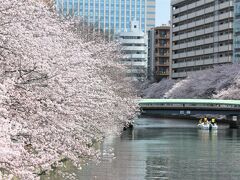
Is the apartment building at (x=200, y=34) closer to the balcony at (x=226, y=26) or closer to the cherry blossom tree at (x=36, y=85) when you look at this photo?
the balcony at (x=226, y=26)

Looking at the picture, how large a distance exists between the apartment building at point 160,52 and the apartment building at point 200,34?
17.5 m

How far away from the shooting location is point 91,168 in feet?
120

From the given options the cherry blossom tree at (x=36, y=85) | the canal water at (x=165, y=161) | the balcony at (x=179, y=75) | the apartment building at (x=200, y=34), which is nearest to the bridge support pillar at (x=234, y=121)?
the canal water at (x=165, y=161)

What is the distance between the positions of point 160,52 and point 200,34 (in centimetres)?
3599

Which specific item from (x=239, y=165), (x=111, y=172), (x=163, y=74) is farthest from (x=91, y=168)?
(x=163, y=74)

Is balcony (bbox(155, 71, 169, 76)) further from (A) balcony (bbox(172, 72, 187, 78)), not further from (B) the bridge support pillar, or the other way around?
(B) the bridge support pillar

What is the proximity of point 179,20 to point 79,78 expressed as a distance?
12811cm

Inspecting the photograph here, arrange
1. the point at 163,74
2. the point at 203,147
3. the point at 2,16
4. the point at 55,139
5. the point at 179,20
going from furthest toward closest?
the point at 163,74 → the point at 179,20 → the point at 203,147 → the point at 55,139 → the point at 2,16

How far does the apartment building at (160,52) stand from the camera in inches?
6644

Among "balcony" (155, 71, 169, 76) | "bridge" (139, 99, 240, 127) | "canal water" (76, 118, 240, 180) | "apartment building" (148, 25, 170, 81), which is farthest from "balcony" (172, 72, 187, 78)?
"canal water" (76, 118, 240, 180)

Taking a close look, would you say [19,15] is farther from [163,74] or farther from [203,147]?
[163,74]

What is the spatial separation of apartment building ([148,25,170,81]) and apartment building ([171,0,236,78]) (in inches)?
689

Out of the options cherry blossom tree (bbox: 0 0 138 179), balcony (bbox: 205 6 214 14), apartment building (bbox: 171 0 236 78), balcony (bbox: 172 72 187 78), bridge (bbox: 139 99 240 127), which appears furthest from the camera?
balcony (bbox: 172 72 187 78)

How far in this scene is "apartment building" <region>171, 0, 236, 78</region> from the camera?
125875 mm
